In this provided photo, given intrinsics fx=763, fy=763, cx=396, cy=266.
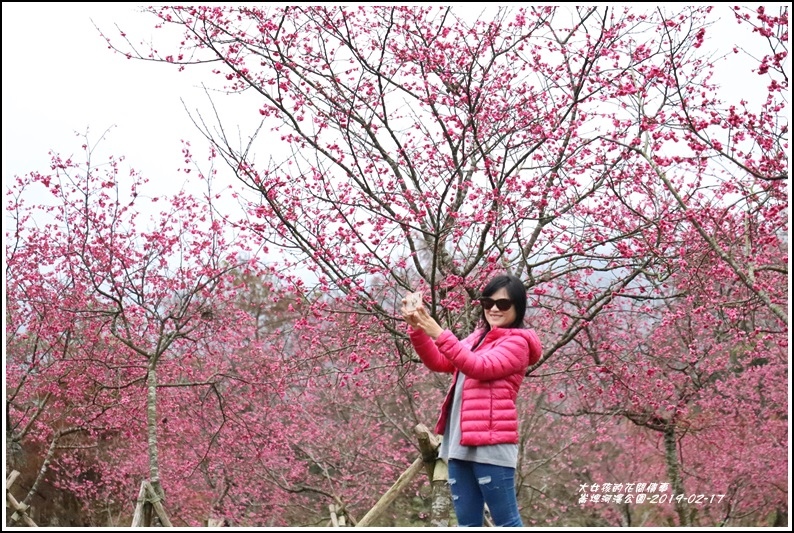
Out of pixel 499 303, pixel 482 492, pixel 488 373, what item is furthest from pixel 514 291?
pixel 482 492

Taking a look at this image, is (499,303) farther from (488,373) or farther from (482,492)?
(482,492)

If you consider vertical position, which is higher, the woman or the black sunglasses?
the black sunglasses

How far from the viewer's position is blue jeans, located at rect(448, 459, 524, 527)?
2.64 meters

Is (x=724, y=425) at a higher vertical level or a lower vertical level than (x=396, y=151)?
lower

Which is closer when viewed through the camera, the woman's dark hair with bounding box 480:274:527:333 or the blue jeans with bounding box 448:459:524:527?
the blue jeans with bounding box 448:459:524:527

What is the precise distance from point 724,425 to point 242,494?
20.6ft

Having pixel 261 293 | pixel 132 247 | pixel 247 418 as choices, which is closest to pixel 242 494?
pixel 247 418

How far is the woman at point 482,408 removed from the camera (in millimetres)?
2631

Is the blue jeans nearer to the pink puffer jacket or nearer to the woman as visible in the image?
the woman

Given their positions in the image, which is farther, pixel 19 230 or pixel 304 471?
pixel 304 471

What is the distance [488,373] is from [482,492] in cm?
43

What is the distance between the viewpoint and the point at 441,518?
4.71 m

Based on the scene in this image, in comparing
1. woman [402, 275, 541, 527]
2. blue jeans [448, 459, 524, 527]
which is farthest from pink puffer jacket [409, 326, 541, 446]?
blue jeans [448, 459, 524, 527]

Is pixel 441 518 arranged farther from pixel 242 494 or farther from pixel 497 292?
pixel 242 494
